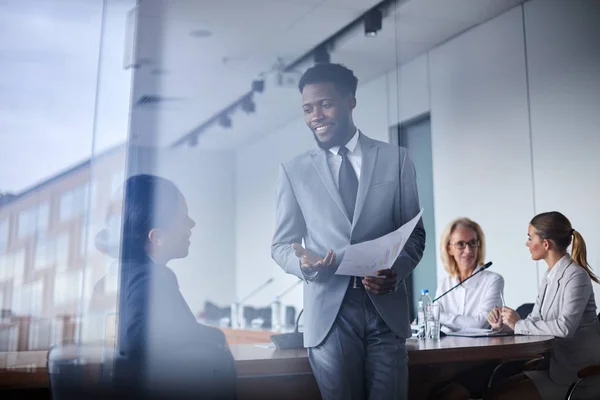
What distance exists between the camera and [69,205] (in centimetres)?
196

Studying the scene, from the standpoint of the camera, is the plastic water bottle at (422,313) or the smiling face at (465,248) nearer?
the plastic water bottle at (422,313)

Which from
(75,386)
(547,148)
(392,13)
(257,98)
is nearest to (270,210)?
(257,98)

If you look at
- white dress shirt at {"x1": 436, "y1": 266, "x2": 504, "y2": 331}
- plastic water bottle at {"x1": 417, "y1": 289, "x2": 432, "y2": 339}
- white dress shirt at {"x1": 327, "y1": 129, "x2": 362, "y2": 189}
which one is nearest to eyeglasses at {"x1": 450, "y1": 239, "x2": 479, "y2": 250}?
white dress shirt at {"x1": 436, "y1": 266, "x2": 504, "y2": 331}

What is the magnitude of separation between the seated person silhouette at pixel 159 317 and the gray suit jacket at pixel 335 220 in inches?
11.3

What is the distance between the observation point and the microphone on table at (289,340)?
2.14m

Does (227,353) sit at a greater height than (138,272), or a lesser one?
lesser

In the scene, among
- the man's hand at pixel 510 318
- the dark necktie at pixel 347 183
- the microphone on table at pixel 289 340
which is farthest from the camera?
the man's hand at pixel 510 318

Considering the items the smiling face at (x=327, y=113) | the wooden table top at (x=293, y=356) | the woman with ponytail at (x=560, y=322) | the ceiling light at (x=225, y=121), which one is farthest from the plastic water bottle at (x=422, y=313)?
the ceiling light at (x=225, y=121)

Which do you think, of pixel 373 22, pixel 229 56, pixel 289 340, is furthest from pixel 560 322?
pixel 229 56

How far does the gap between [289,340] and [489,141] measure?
279 centimetres

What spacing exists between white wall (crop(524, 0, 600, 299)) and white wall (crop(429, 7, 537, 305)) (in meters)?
0.11

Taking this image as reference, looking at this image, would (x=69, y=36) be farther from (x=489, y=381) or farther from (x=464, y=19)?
(x=464, y=19)

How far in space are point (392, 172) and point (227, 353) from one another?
2.78 ft

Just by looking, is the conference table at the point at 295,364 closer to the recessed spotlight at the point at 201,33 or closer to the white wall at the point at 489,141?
the recessed spotlight at the point at 201,33
